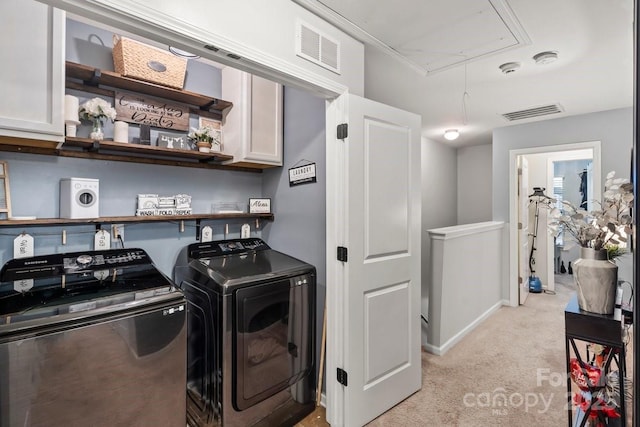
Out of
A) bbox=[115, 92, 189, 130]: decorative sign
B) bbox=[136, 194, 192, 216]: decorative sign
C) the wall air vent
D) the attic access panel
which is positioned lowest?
bbox=[136, 194, 192, 216]: decorative sign

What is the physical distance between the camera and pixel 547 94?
315 centimetres

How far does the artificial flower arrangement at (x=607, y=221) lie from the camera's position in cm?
149

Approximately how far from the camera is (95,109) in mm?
1862

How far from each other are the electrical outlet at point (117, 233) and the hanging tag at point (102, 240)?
34 millimetres

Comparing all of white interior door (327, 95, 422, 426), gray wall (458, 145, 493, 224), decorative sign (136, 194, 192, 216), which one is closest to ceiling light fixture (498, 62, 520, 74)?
white interior door (327, 95, 422, 426)

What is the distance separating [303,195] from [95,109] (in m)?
1.38

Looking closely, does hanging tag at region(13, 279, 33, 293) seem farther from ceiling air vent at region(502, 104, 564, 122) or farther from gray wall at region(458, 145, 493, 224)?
gray wall at region(458, 145, 493, 224)

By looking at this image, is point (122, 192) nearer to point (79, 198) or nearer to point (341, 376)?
point (79, 198)

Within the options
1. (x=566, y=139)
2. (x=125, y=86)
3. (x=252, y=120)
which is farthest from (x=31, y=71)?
(x=566, y=139)

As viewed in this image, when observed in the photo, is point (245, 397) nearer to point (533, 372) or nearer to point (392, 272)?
point (392, 272)

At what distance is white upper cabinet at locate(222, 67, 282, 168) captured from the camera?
230 centimetres

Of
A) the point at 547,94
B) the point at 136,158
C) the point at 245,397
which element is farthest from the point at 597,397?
the point at 136,158

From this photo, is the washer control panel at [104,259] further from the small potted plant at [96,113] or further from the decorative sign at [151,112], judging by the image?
the decorative sign at [151,112]

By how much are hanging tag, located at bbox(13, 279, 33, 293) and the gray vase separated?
2.68 metres
